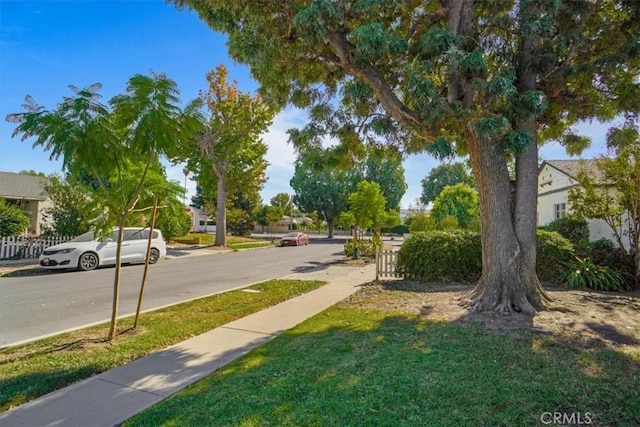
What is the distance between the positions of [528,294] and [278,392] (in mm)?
5394

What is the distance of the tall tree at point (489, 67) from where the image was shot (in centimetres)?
610

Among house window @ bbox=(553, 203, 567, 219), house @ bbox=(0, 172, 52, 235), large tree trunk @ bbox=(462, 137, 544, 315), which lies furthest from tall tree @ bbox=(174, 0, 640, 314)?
house @ bbox=(0, 172, 52, 235)

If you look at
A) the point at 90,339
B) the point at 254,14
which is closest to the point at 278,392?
the point at 90,339

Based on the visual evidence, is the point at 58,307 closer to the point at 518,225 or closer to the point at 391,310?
the point at 391,310

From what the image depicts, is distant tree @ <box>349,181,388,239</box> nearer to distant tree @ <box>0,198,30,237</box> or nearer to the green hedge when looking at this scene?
the green hedge

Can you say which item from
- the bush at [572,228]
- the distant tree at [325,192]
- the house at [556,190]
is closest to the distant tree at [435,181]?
the distant tree at [325,192]

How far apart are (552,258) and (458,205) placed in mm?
14719

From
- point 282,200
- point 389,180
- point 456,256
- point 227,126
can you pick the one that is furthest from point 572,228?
point 282,200

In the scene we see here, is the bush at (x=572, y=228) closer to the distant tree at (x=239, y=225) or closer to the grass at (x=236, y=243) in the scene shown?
the grass at (x=236, y=243)

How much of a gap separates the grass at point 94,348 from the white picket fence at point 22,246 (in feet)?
→ 39.8

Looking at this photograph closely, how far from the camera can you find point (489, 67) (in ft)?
23.6

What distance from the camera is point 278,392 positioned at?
351 cm

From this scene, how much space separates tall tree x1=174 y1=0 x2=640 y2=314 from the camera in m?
6.10

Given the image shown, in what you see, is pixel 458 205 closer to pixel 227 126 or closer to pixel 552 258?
pixel 552 258
